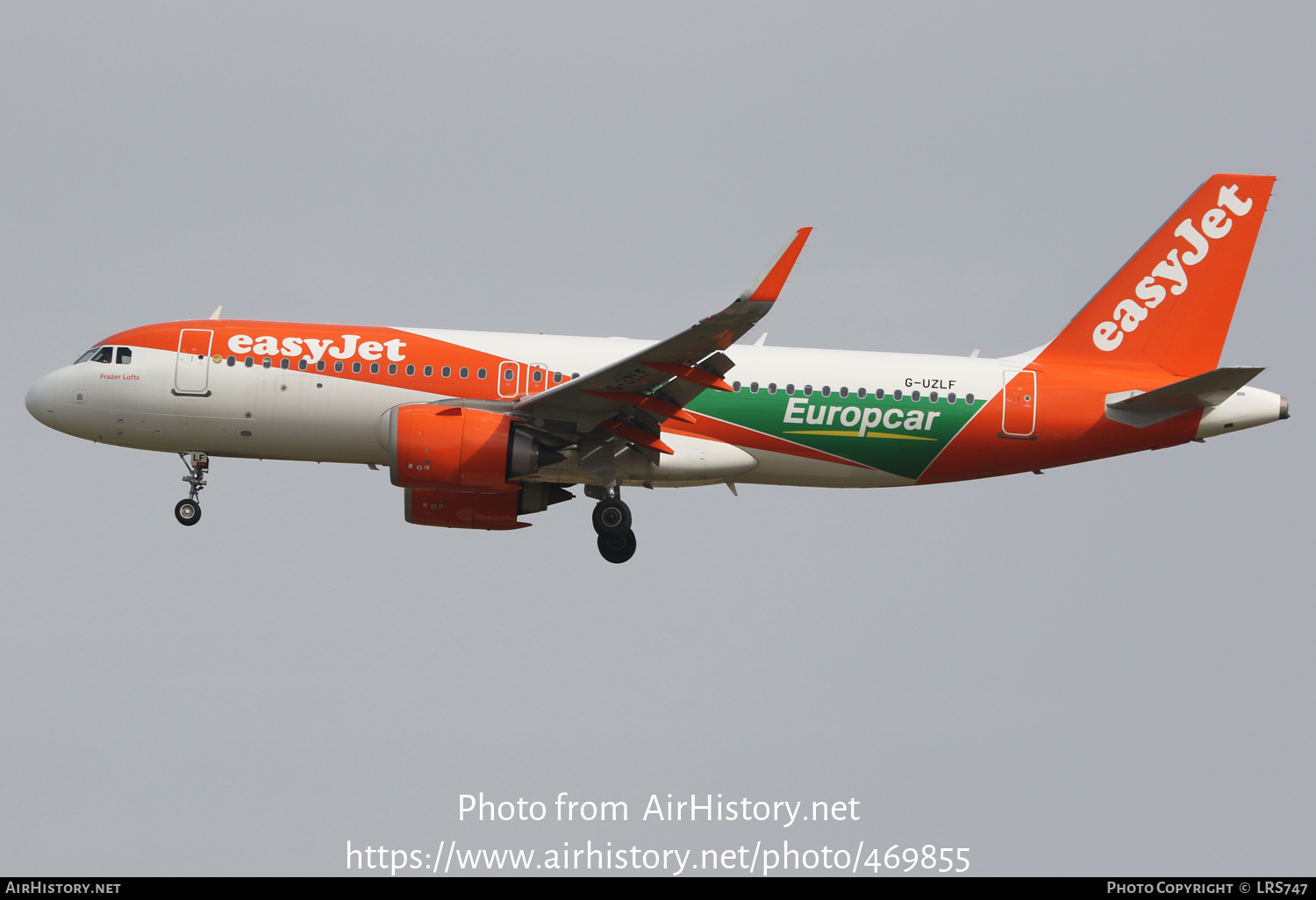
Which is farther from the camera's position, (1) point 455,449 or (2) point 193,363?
(2) point 193,363

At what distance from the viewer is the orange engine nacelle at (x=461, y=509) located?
29.9m

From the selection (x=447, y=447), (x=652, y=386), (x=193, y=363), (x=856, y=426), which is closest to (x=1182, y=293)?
(x=856, y=426)

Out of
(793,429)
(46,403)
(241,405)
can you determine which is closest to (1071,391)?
(793,429)

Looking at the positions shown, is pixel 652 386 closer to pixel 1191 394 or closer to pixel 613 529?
pixel 613 529

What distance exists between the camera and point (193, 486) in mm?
29094

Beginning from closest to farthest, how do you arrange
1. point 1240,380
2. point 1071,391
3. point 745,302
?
point 745,302 < point 1240,380 < point 1071,391

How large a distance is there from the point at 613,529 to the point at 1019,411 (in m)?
8.91

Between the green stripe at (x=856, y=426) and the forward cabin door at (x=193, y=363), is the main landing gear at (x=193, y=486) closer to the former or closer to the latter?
the forward cabin door at (x=193, y=363)

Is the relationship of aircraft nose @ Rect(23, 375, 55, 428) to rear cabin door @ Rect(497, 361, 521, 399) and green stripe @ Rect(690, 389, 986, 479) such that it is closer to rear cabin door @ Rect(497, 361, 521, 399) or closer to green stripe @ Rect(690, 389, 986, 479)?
rear cabin door @ Rect(497, 361, 521, 399)

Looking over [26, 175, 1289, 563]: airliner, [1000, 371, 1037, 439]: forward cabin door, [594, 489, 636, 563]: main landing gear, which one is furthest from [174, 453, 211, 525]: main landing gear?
[1000, 371, 1037, 439]: forward cabin door

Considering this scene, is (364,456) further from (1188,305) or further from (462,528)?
(1188,305)

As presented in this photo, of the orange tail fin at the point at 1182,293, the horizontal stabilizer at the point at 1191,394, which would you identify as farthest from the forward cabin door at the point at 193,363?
the horizontal stabilizer at the point at 1191,394

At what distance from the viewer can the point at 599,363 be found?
28.5 metres

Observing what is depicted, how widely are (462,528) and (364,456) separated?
307cm
